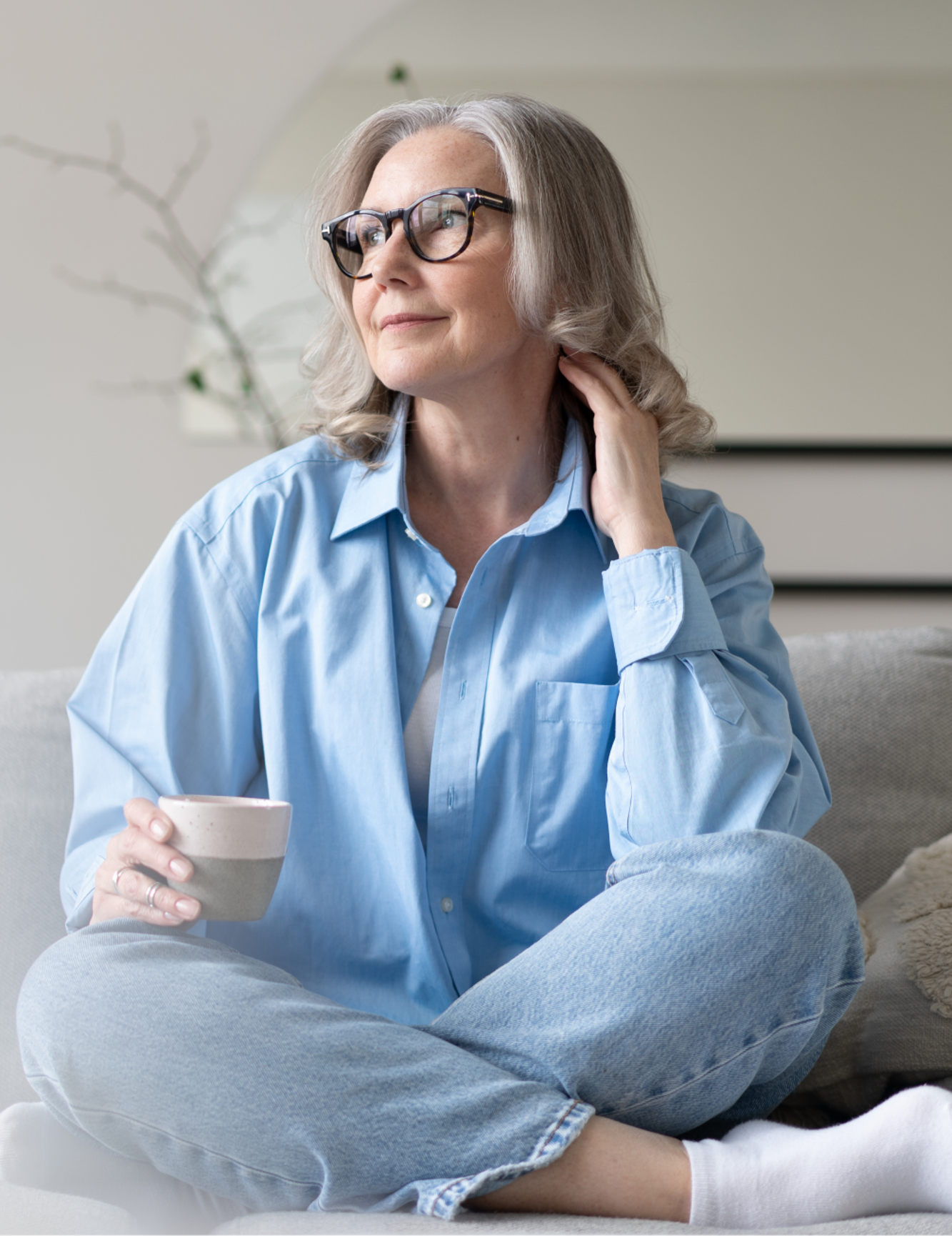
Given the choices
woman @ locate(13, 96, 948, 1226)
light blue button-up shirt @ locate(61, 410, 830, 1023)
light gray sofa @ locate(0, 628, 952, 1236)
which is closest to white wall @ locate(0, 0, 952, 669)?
light gray sofa @ locate(0, 628, 952, 1236)

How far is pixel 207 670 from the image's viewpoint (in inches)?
52.2

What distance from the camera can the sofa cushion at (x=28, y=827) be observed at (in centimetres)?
135

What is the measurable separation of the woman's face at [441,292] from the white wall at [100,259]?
97 centimetres

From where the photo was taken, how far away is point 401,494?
1383mm

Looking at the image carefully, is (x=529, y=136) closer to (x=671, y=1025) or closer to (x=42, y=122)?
(x=671, y=1025)

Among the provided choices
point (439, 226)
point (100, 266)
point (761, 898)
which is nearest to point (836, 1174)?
point (761, 898)

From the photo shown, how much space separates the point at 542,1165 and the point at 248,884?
1.11 ft

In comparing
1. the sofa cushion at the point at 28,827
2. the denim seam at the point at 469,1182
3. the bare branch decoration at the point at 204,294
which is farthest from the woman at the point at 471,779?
the bare branch decoration at the point at 204,294

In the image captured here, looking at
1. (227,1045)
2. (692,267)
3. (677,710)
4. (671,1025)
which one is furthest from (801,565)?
(227,1045)

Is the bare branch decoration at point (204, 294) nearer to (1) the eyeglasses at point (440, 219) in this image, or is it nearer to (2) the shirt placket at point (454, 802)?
(1) the eyeglasses at point (440, 219)

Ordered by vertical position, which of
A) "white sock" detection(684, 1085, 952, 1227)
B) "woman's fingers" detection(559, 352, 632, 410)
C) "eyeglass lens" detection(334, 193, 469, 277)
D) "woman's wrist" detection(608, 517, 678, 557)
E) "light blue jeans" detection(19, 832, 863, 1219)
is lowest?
"white sock" detection(684, 1085, 952, 1227)

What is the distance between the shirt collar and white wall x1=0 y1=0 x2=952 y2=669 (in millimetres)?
906

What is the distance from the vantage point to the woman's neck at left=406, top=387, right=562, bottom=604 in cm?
144

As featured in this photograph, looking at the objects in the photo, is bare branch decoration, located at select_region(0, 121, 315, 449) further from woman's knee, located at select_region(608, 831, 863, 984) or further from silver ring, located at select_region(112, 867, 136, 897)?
woman's knee, located at select_region(608, 831, 863, 984)
